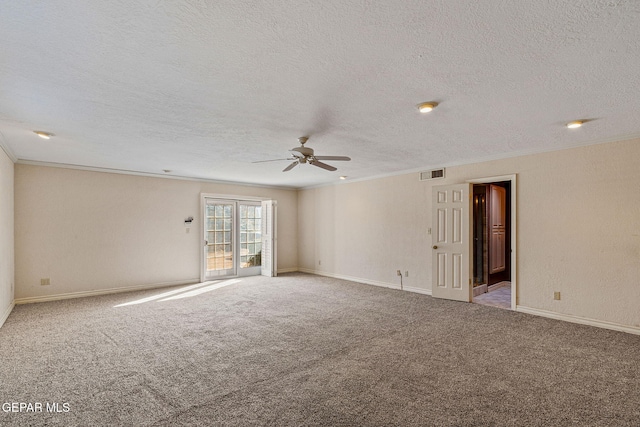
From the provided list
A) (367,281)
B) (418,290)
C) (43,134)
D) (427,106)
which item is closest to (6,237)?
(43,134)

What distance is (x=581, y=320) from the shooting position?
13.3 ft

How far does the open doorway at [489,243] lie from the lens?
6.16 m

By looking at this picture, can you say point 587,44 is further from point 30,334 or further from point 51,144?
point 30,334

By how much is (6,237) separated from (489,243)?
27.0ft

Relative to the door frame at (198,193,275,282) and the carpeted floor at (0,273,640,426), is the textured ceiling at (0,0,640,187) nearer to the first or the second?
the carpeted floor at (0,273,640,426)

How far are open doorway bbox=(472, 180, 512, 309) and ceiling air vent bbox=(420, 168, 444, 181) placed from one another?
103 centimetres

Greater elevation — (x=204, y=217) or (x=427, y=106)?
(x=427, y=106)

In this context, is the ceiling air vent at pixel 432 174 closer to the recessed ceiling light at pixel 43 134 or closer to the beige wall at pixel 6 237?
the recessed ceiling light at pixel 43 134

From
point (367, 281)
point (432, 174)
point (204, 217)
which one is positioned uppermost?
point (432, 174)

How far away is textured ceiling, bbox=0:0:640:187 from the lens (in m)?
1.60

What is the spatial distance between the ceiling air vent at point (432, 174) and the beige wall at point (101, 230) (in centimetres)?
461

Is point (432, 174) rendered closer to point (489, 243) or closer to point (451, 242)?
point (451, 242)

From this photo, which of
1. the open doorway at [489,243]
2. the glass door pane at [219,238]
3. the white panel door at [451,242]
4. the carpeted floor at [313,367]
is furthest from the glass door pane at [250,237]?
the open doorway at [489,243]

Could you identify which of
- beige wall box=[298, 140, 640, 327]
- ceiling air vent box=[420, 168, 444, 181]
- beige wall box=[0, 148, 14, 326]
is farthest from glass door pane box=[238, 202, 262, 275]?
ceiling air vent box=[420, 168, 444, 181]
